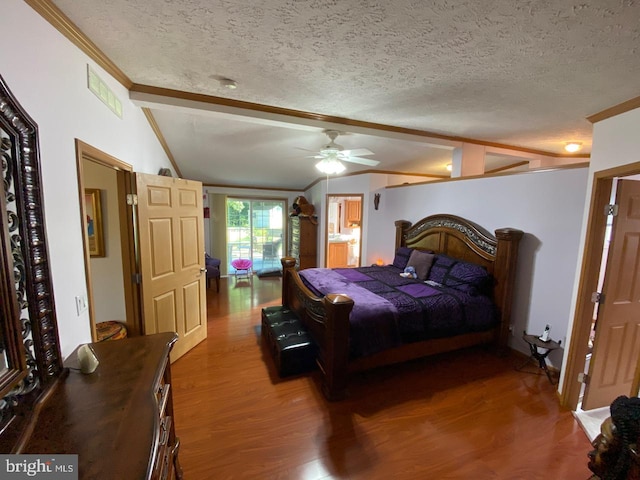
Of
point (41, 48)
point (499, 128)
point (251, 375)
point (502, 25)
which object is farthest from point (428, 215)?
point (41, 48)

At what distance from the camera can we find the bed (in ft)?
7.16

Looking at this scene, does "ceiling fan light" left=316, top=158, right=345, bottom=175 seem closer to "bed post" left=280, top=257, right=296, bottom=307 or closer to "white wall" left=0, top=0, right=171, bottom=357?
"bed post" left=280, top=257, right=296, bottom=307

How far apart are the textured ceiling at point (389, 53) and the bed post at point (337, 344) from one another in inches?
67.3

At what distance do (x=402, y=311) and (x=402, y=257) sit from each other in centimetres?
175

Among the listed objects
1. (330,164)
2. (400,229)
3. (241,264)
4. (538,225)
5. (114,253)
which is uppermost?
(330,164)

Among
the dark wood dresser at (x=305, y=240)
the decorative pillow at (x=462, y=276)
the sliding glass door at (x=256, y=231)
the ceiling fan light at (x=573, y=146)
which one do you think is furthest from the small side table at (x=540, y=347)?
the sliding glass door at (x=256, y=231)

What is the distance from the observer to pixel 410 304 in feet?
8.12

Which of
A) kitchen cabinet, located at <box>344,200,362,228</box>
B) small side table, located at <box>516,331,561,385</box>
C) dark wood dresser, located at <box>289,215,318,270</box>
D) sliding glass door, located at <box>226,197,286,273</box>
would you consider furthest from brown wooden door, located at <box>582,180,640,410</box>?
sliding glass door, located at <box>226,197,286,273</box>

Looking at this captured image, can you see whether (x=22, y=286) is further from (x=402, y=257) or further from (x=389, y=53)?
(x=402, y=257)

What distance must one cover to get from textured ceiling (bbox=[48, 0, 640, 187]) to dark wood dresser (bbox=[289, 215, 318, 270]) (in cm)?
346

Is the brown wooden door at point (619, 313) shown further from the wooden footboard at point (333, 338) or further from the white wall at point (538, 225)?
the wooden footboard at point (333, 338)

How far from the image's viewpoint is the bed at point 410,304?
2182mm

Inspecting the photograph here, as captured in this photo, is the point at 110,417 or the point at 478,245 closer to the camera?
the point at 110,417

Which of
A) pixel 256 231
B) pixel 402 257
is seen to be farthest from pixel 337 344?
pixel 256 231
